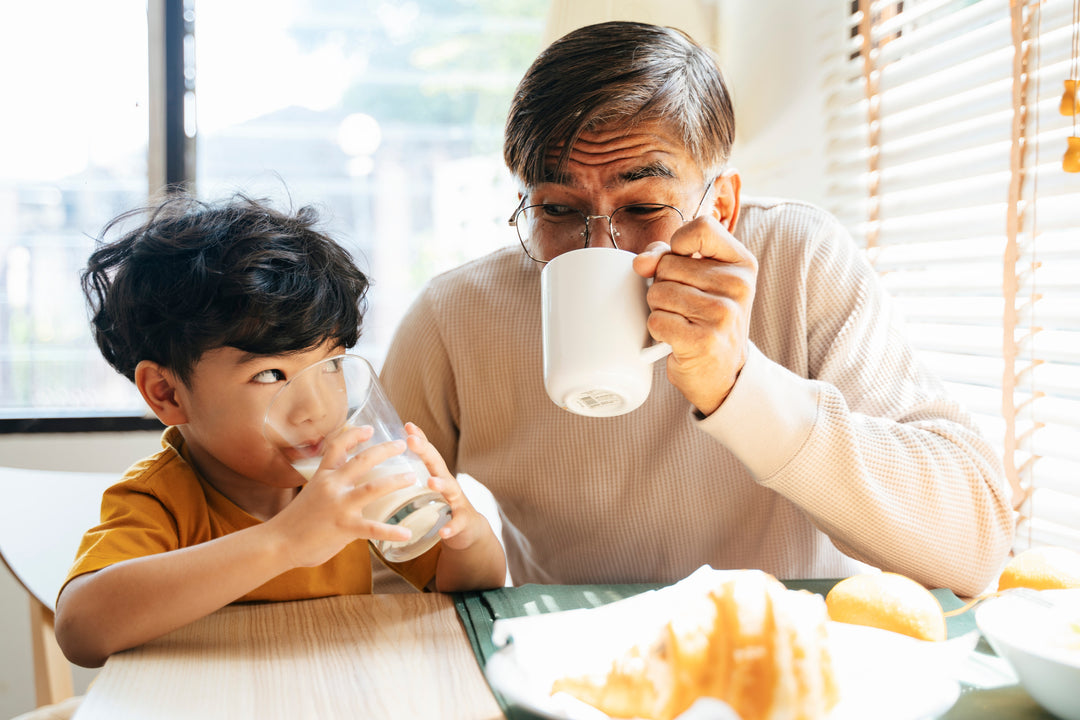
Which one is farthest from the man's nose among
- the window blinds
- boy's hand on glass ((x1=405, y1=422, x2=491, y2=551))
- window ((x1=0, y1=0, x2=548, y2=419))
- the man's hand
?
window ((x1=0, y1=0, x2=548, y2=419))

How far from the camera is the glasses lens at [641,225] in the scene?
1053 mm

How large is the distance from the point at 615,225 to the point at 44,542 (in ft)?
3.25

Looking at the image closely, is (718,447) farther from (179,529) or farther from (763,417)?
(179,529)

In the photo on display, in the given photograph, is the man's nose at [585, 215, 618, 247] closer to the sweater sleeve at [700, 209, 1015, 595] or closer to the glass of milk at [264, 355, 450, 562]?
the sweater sleeve at [700, 209, 1015, 595]

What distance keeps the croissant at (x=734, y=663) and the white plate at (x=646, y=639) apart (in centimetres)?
1

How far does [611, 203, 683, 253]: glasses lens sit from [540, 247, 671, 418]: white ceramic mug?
251 mm

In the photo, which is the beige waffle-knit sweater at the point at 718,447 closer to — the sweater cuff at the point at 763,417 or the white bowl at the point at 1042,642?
the sweater cuff at the point at 763,417

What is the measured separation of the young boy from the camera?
2.58 ft

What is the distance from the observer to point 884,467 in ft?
3.05

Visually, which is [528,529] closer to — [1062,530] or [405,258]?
[1062,530]

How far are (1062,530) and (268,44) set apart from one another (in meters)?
2.49

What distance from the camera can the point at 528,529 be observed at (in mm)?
1363

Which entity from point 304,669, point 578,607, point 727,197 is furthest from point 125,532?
point 727,197

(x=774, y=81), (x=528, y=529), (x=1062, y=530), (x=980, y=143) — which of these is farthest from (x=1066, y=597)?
(x=774, y=81)
